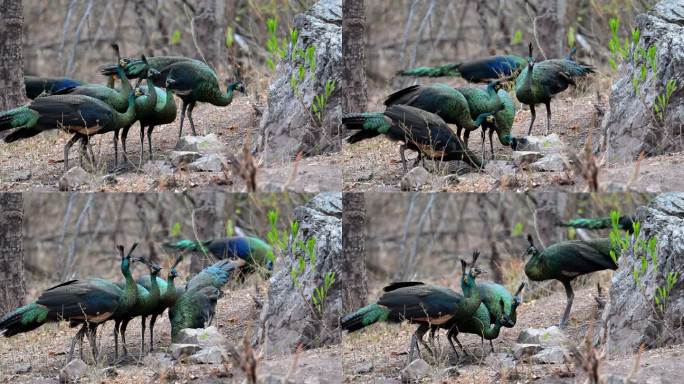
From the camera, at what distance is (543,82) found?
11047 mm

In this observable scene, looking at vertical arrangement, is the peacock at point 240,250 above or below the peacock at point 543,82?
below

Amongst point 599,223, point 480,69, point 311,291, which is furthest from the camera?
point 480,69

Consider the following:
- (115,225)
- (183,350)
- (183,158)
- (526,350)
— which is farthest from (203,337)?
(115,225)

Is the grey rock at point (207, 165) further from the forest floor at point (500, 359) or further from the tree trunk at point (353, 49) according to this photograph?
the forest floor at point (500, 359)

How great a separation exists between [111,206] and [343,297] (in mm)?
7859

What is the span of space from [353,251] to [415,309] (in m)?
0.71

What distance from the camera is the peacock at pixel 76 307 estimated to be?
10.6m

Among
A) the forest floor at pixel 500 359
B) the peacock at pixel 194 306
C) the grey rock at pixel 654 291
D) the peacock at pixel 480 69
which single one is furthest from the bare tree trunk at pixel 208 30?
the grey rock at pixel 654 291

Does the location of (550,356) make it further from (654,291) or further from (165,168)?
(165,168)

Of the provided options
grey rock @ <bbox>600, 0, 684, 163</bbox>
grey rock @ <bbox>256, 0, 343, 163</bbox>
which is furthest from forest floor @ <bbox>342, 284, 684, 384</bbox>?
grey rock @ <bbox>256, 0, 343, 163</bbox>

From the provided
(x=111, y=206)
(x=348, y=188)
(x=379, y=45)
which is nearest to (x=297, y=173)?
(x=348, y=188)

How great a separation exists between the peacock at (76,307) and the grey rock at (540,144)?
3.38m

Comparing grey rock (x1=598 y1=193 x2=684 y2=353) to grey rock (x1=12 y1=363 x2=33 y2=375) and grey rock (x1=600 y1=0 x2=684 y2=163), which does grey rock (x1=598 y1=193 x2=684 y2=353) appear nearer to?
grey rock (x1=600 y1=0 x2=684 y2=163)

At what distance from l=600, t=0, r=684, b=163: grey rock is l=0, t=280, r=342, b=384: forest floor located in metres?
2.79
